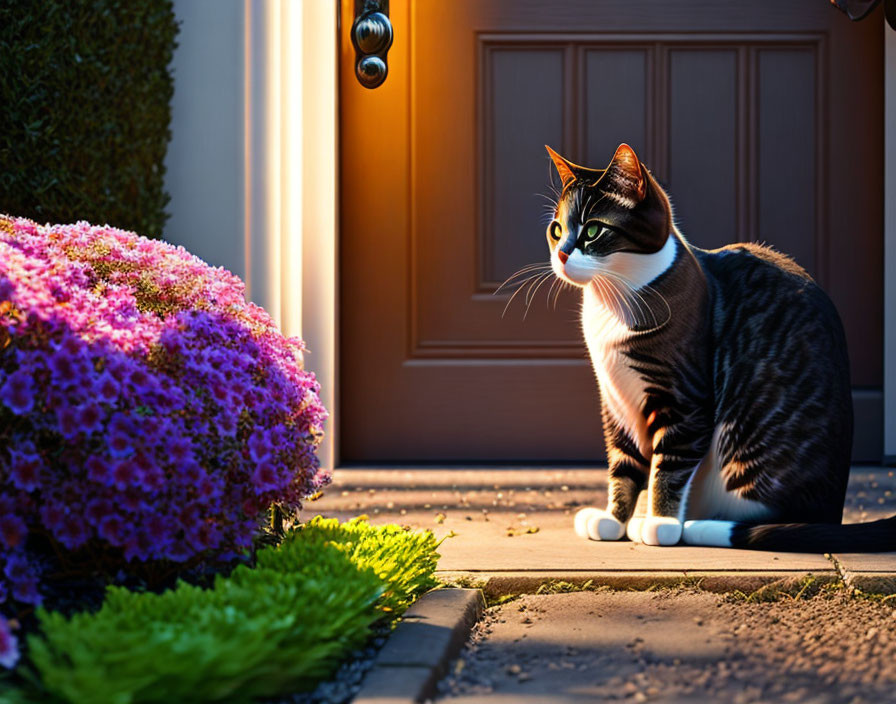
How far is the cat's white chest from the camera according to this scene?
221 cm

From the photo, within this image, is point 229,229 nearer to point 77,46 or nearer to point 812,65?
point 77,46

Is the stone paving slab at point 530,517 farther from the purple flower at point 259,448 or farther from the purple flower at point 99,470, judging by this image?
the purple flower at point 99,470

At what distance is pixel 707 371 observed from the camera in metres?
2.22

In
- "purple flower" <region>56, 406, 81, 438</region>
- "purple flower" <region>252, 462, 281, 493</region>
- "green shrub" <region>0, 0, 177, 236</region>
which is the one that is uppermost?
"green shrub" <region>0, 0, 177, 236</region>

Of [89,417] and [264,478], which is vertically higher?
[89,417]

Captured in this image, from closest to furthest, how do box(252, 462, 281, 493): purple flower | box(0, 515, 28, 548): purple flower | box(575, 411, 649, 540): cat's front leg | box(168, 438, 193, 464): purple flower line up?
box(0, 515, 28, 548): purple flower, box(168, 438, 193, 464): purple flower, box(252, 462, 281, 493): purple flower, box(575, 411, 649, 540): cat's front leg

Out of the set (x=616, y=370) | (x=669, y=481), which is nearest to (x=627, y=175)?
(x=616, y=370)

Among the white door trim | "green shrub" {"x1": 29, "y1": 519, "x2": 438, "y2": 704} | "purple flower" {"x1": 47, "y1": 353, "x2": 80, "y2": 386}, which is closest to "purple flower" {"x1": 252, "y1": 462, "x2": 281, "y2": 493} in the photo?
"green shrub" {"x1": 29, "y1": 519, "x2": 438, "y2": 704}

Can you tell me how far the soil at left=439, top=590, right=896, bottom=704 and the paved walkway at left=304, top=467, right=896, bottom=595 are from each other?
0.06 meters

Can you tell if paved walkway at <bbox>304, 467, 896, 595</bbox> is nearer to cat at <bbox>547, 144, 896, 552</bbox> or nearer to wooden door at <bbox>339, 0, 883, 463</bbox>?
cat at <bbox>547, 144, 896, 552</bbox>

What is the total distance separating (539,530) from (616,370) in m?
0.49

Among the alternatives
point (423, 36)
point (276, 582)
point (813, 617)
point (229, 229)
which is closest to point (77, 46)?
point (229, 229)

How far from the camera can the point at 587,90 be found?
3387 millimetres

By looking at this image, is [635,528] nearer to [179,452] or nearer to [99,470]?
[179,452]
